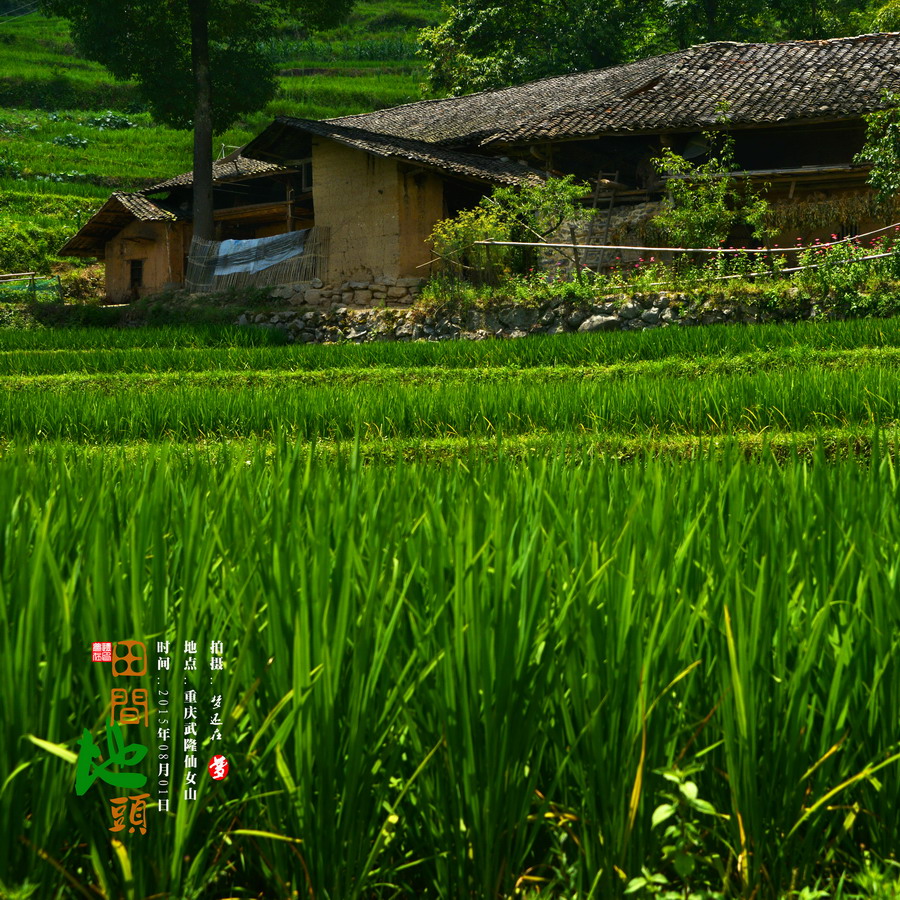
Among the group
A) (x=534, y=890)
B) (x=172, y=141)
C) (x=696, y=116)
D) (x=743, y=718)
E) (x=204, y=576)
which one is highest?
(x=172, y=141)

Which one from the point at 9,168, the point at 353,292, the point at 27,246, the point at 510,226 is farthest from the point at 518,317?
the point at 9,168

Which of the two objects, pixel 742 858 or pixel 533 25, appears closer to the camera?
pixel 742 858

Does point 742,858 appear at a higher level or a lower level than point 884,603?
lower

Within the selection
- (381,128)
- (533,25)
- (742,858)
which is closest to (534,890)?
(742,858)

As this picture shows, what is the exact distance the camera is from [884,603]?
1.54 meters

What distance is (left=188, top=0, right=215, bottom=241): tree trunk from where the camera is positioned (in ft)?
70.4

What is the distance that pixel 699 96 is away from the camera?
19375 mm

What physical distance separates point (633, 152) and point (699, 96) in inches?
82.7

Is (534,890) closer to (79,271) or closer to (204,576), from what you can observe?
(204,576)

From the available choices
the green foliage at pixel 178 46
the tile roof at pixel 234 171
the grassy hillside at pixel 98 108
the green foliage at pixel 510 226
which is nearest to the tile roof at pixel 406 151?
the green foliage at pixel 510 226

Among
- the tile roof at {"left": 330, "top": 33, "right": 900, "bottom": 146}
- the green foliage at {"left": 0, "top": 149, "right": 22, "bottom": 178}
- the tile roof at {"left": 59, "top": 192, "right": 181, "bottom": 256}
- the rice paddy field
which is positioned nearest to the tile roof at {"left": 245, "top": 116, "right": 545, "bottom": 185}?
the tile roof at {"left": 330, "top": 33, "right": 900, "bottom": 146}

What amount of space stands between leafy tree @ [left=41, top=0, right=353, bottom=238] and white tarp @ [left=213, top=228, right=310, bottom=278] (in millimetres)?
1541

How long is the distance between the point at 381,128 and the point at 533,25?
11.1 meters

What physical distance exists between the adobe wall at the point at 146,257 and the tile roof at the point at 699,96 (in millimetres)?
6054
